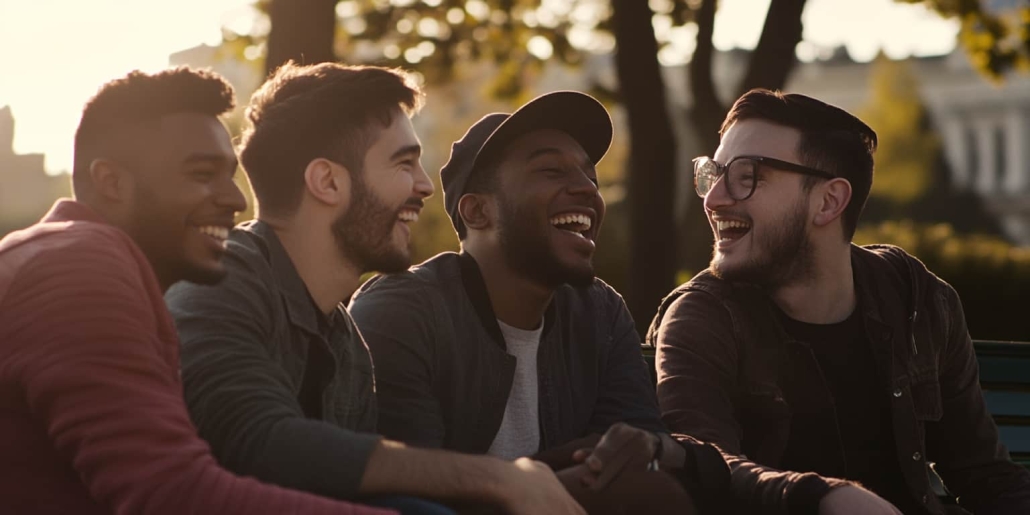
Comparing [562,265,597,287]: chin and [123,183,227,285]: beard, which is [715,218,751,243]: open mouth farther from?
[123,183,227,285]: beard

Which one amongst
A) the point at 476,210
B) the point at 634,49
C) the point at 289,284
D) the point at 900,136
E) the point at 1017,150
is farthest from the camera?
the point at 1017,150

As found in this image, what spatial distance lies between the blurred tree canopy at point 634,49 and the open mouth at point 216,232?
3.21 metres

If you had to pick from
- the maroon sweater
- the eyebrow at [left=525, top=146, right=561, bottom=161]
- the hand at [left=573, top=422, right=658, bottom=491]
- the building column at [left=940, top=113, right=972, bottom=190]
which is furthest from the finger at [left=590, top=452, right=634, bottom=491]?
the building column at [left=940, top=113, right=972, bottom=190]

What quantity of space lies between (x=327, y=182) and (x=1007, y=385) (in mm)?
3145

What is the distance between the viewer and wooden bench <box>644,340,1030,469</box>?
585 cm

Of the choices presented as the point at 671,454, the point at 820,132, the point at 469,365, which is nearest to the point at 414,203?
the point at 469,365

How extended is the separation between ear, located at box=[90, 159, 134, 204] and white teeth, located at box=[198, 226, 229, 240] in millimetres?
213

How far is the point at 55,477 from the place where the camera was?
292 cm

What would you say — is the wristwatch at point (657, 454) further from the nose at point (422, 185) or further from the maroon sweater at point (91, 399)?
the maroon sweater at point (91, 399)

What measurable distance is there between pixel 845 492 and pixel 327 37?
3.80 meters

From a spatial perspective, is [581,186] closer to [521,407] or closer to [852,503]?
[521,407]

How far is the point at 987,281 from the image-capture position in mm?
14484

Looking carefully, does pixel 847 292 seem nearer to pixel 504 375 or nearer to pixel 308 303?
pixel 504 375

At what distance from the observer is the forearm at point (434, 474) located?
3287mm
